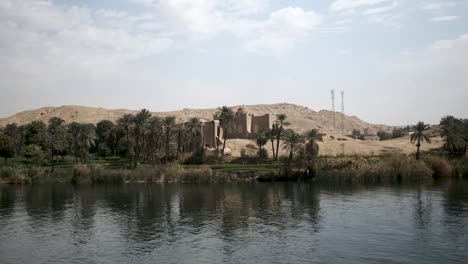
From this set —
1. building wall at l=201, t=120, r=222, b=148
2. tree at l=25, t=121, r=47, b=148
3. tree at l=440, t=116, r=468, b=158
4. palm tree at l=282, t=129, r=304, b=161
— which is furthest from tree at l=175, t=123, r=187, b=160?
tree at l=440, t=116, r=468, b=158

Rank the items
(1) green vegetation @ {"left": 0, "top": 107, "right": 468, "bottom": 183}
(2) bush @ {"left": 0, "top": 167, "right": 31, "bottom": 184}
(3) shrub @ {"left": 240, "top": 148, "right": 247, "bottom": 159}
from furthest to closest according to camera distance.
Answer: (3) shrub @ {"left": 240, "top": 148, "right": 247, "bottom": 159}, (2) bush @ {"left": 0, "top": 167, "right": 31, "bottom": 184}, (1) green vegetation @ {"left": 0, "top": 107, "right": 468, "bottom": 183}

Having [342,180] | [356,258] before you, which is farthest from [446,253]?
[342,180]

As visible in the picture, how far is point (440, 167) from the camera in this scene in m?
80.9

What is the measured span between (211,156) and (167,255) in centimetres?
6657

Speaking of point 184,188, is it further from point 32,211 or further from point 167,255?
point 167,255

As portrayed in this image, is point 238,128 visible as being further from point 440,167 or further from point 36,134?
point 440,167

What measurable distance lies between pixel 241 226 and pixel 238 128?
79.4m

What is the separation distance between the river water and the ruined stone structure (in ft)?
144

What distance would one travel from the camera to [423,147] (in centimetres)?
10888

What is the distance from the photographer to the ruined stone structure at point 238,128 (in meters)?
112

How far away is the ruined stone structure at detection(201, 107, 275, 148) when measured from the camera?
11225 centimetres

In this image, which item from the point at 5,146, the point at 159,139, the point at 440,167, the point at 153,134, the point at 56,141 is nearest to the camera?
the point at 440,167

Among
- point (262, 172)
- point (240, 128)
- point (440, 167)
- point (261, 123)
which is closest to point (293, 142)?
point (262, 172)

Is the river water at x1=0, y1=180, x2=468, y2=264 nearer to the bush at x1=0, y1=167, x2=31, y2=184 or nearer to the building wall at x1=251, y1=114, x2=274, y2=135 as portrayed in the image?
the bush at x1=0, y1=167, x2=31, y2=184
